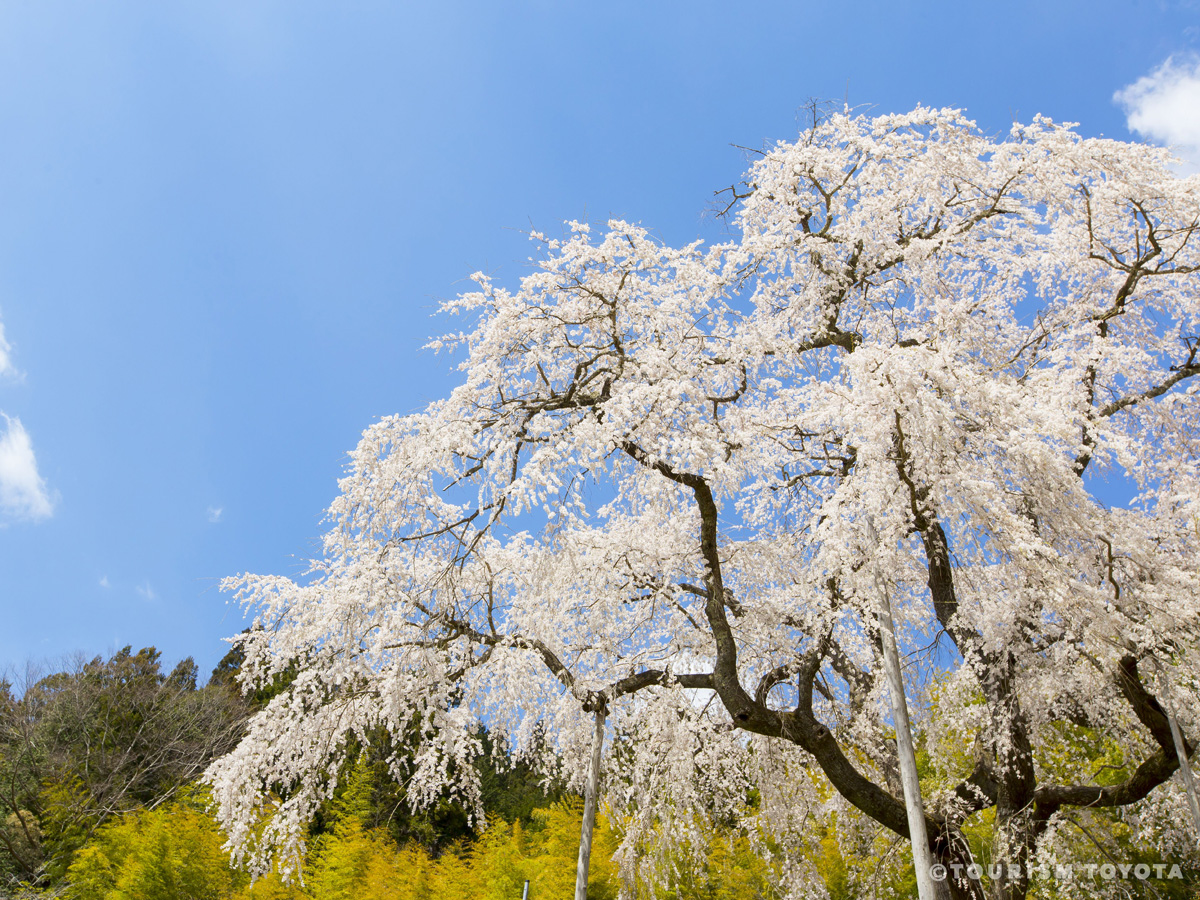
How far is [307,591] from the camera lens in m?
7.47

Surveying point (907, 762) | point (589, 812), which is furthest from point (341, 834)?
point (907, 762)

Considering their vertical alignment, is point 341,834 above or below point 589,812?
below

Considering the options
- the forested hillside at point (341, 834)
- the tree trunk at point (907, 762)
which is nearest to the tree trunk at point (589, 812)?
the forested hillside at point (341, 834)

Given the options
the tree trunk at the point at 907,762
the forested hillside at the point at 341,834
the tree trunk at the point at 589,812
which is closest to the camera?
the tree trunk at the point at 907,762

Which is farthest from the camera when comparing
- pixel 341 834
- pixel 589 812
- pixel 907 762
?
pixel 341 834

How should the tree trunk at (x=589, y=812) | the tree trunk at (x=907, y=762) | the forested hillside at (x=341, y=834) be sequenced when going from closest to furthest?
the tree trunk at (x=907, y=762) → the tree trunk at (x=589, y=812) → the forested hillside at (x=341, y=834)

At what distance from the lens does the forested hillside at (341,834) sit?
8742 millimetres

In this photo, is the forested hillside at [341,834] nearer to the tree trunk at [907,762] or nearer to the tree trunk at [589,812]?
the tree trunk at [589,812]

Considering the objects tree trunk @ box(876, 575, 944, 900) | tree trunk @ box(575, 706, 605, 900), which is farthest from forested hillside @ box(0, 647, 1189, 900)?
tree trunk @ box(876, 575, 944, 900)

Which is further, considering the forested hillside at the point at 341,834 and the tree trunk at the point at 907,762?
the forested hillside at the point at 341,834

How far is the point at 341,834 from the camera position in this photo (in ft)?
40.9

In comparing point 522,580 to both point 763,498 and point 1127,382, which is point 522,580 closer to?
point 763,498

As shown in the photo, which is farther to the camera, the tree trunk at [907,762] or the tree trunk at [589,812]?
the tree trunk at [589,812]

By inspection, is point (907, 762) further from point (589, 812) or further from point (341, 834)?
point (341, 834)
